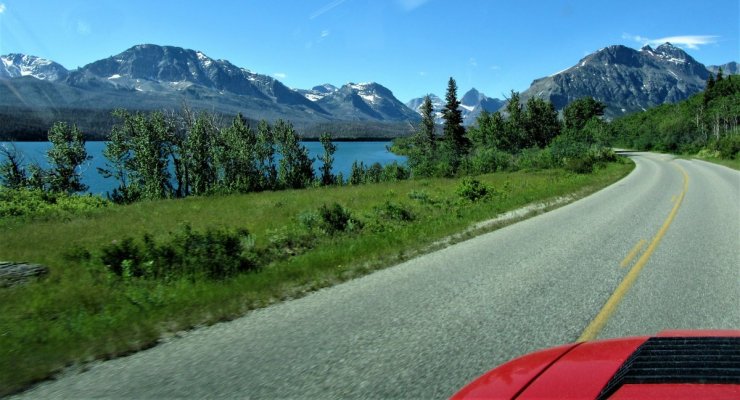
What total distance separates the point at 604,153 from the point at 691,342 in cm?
5806

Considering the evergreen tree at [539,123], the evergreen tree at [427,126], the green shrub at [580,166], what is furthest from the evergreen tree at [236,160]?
the evergreen tree at [539,123]

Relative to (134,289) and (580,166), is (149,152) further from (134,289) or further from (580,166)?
(134,289)

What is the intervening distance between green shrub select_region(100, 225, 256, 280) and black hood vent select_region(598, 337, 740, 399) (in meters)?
7.91

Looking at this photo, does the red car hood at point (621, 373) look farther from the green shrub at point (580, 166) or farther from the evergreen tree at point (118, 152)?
the evergreen tree at point (118, 152)

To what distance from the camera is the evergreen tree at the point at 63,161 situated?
59.9 m

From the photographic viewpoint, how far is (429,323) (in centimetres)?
548

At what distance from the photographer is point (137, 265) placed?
32.0 ft

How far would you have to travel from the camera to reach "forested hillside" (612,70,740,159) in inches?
2958

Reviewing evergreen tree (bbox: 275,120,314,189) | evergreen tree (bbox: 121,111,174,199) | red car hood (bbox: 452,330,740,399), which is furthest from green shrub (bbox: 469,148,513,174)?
red car hood (bbox: 452,330,740,399)

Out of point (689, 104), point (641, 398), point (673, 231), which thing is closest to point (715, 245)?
point (673, 231)

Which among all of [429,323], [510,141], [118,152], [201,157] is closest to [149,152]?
[118,152]

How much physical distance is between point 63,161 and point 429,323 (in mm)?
69906

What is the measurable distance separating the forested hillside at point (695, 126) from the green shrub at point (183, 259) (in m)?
62.3

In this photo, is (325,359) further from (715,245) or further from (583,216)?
(583,216)
